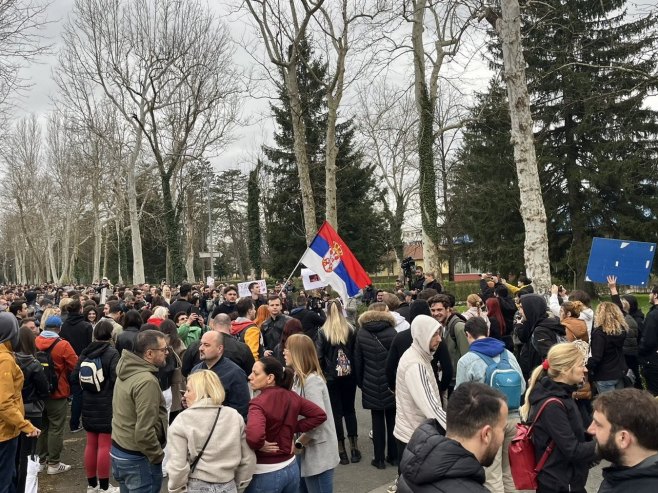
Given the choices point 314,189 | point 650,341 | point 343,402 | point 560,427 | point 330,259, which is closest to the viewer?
point 560,427

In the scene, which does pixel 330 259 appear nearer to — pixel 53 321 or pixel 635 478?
pixel 53 321

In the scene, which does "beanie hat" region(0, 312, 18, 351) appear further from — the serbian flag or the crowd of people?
the serbian flag

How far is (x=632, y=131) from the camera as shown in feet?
77.1

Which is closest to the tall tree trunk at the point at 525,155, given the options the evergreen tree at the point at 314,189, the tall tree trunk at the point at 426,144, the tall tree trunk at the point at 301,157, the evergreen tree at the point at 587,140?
the tall tree trunk at the point at 426,144

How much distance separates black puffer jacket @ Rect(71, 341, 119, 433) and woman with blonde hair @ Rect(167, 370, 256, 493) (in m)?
2.42

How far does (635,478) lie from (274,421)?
7.53ft

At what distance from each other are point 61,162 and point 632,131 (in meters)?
40.9

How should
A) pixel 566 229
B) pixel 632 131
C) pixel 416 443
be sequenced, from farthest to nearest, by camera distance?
1. pixel 566 229
2. pixel 632 131
3. pixel 416 443

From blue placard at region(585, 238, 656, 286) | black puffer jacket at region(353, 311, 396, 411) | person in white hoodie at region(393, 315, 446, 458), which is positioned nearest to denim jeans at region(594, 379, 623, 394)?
black puffer jacket at region(353, 311, 396, 411)

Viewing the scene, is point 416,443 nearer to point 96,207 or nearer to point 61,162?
point 96,207

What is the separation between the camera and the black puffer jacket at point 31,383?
5270mm

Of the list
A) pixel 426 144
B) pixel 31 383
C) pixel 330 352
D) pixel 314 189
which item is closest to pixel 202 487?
pixel 31 383

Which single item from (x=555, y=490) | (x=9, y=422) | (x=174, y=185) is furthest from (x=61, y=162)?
(x=555, y=490)

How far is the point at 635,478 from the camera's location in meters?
2.32
